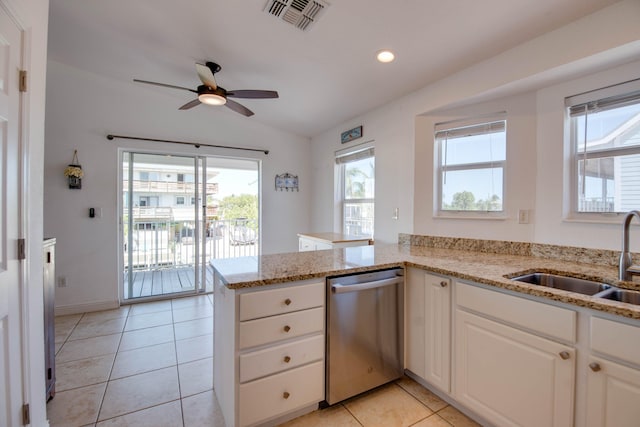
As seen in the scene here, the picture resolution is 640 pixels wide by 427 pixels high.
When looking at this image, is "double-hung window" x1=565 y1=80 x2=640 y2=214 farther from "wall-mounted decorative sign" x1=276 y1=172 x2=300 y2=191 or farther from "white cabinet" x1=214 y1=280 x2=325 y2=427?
"wall-mounted decorative sign" x1=276 y1=172 x2=300 y2=191

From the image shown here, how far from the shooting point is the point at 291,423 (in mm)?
1645

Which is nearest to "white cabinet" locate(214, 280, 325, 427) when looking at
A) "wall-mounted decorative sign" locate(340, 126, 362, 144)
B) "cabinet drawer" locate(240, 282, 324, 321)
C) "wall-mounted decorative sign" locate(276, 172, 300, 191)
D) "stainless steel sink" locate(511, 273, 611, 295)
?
"cabinet drawer" locate(240, 282, 324, 321)

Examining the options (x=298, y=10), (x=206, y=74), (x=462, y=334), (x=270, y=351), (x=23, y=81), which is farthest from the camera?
(x=206, y=74)

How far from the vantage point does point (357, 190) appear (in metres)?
3.89

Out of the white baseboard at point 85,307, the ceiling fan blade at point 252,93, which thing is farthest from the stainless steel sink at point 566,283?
the white baseboard at point 85,307

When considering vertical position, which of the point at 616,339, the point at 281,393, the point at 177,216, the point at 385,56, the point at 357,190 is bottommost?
the point at 281,393

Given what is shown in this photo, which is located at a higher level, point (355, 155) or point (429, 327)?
point (355, 155)

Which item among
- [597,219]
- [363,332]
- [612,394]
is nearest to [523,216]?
[597,219]

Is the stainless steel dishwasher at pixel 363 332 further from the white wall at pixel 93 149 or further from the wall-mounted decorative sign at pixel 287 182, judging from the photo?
the white wall at pixel 93 149

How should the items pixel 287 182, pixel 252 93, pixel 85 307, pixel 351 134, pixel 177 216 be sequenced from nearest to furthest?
pixel 252 93
pixel 85 307
pixel 351 134
pixel 177 216
pixel 287 182

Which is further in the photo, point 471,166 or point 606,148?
point 471,166

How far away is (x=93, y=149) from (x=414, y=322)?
4.03 metres

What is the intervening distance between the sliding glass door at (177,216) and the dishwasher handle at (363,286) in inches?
121

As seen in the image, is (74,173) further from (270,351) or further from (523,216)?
(523,216)
